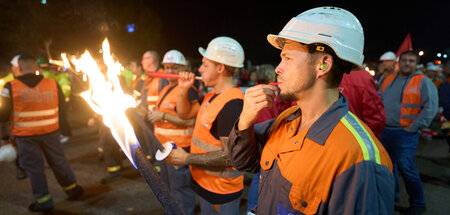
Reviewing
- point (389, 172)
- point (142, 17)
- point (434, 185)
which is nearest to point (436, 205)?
point (434, 185)

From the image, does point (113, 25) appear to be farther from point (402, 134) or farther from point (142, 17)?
point (402, 134)

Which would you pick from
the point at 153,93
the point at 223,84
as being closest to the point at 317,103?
the point at 223,84

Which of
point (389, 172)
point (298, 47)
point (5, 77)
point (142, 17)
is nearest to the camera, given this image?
point (389, 172)

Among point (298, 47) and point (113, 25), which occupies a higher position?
point (113, 25)

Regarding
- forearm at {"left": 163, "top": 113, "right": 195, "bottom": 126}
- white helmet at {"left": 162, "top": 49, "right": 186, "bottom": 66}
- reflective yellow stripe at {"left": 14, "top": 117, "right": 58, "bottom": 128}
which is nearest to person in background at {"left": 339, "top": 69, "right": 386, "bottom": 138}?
forearm at {"left": 163, "top": 113, "right": 195, "bottom": 126}

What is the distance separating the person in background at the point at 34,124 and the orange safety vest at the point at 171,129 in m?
1.91

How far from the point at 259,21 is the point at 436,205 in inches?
958

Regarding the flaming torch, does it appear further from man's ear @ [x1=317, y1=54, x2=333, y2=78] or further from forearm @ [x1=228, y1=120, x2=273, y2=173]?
man's ear @ [x1=317, y1=54, x2=333, y2=78]

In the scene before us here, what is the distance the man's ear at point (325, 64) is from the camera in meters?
1.27

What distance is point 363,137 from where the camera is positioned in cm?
112

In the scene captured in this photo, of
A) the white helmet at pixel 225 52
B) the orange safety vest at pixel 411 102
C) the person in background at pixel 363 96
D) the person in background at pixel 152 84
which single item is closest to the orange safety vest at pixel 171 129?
the person in background at pixel 152 84

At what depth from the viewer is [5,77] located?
21.0 ft

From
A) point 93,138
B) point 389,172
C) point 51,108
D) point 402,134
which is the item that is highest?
point 389,172

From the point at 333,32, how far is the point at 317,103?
372 millimetres
